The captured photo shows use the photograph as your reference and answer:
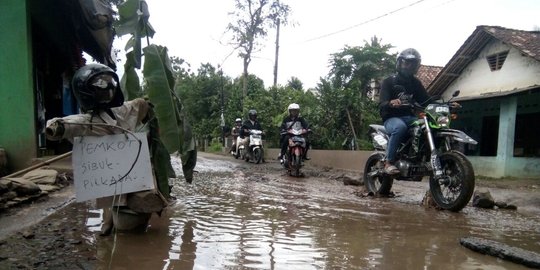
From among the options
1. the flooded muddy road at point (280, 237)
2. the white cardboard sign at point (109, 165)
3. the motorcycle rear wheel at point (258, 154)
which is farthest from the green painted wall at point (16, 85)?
the motorcycle rear wheel at point (258, 154)

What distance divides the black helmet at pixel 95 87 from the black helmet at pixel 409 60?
11.9ft

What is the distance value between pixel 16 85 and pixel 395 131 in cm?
554

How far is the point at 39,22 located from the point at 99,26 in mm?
2193

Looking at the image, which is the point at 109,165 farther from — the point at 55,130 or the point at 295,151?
the point at 295,151

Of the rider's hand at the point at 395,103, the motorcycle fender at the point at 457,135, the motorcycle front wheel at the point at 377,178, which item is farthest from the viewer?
the motorcycle front wheel at the point at 377,178

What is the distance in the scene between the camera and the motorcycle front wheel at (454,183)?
14.0ft

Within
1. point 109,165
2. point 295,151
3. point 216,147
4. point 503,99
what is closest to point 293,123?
point 295,151

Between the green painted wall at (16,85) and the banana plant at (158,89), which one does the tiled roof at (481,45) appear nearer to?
the banana plant at (158,89)

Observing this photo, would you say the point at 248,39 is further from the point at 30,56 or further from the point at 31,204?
the point at 31,204

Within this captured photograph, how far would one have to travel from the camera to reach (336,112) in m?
13.1

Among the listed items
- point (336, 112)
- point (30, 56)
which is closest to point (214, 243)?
point (30, 56)

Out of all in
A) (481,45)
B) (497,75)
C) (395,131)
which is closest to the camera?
(395,131)

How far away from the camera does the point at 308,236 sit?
3240 millimetres

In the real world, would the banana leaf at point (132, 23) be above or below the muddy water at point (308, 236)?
above
